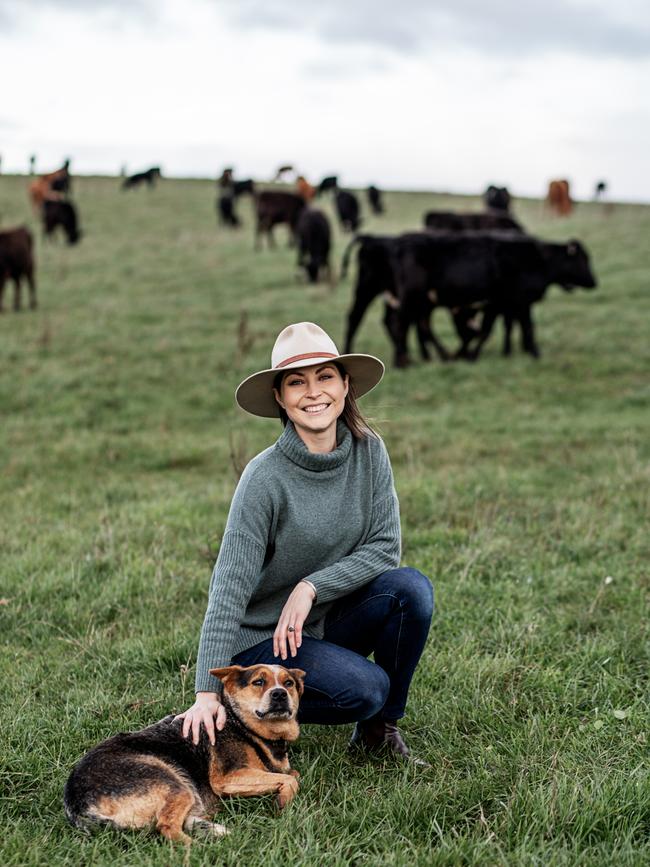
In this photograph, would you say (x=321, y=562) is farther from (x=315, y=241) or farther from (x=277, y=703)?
(x=315, y=241)

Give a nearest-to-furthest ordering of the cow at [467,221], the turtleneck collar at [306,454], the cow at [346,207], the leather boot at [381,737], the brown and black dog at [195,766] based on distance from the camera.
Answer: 1. the brown and black dog at [195,766]
2. the turtleneck collar at [306,454]
3. the leather boot at [381,737]
4. the cow at [467,221]
5. the cow at [346,207]

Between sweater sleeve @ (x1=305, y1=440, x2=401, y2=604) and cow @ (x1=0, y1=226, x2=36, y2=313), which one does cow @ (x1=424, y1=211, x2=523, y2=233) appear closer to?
cow @ (x1=0, y1=226, x2=36, y2=313)

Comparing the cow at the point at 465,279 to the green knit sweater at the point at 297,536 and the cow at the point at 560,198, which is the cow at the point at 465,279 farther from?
the cow at the point at 560,198

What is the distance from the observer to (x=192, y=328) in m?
14.9

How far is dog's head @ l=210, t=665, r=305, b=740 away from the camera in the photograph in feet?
9.47

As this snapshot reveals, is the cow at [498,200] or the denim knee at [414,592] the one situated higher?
the cow at [498,200]

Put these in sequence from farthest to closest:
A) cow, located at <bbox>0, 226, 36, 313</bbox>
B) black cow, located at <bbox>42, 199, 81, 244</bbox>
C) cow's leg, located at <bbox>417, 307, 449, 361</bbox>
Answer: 1. black cow, located at <bbox>42, 199, 81, 244</bbox>
2. cow, located at <bbox>0, 226, 36, 313</bbox>
3. cow's leg, located at <bbox>417, 307, 449, 361</bbox>

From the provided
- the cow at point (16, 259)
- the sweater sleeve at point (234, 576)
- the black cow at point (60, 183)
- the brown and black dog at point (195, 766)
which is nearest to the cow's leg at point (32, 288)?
the cow at point (16, 259)

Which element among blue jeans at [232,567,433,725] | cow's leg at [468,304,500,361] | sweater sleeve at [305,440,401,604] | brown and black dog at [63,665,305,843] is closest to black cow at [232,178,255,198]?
cow's leg at [468,304,500,361]

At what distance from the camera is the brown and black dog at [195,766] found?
2736 mm

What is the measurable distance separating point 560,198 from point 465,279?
70.0ft

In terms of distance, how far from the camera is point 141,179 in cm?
4222

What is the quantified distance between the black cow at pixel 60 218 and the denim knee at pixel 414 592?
2497 cm

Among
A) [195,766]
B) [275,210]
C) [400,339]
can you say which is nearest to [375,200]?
[275,210]
